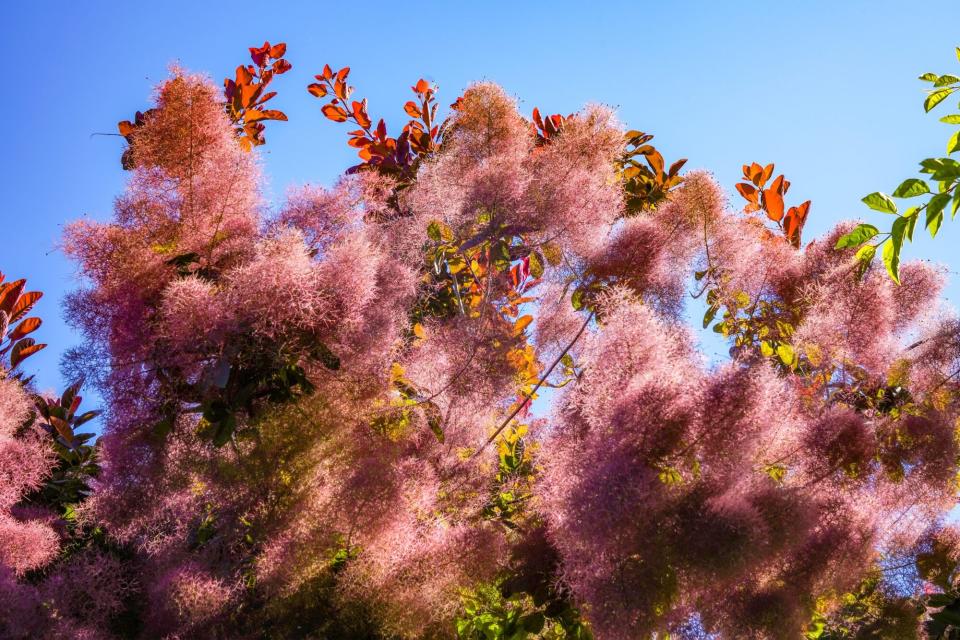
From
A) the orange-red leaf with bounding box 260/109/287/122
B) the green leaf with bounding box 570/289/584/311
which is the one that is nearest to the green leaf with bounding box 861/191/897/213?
the green leaf with bounding box 570/289/584/311

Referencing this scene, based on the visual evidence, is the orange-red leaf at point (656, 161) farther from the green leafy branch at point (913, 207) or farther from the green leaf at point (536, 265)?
the green leafy branch at point (913, 207)

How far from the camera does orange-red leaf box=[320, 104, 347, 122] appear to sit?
361 cm

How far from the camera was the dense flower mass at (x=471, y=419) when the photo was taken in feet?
5.82

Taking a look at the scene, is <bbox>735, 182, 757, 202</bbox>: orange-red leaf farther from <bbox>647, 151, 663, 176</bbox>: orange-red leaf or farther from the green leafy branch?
the green leafy branch

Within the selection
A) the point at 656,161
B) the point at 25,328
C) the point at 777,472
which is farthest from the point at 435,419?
the point at 25,328

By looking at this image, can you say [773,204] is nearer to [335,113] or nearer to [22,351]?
[335,113]

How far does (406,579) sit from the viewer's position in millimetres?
2111

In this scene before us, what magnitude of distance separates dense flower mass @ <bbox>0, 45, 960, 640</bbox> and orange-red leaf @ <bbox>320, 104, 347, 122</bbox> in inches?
39.0

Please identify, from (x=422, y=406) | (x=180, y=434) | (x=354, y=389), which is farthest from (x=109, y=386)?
(x=422, y=406)

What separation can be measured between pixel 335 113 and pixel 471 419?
1.99m

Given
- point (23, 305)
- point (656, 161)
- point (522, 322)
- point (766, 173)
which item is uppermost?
point (656, 161)

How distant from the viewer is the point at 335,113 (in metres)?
3.61

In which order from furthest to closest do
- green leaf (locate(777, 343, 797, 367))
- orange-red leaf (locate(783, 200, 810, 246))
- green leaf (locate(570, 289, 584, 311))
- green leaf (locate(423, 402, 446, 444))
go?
orange-red leaf (locate(783, 200, 810, 246))
green leaf (locate(570, 289, 584, 311))
green leaf (locate(423, 402, 446, 444))
green leaf (locate(777, 343, 797, 367))

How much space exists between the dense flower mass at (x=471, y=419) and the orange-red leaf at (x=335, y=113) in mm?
992
